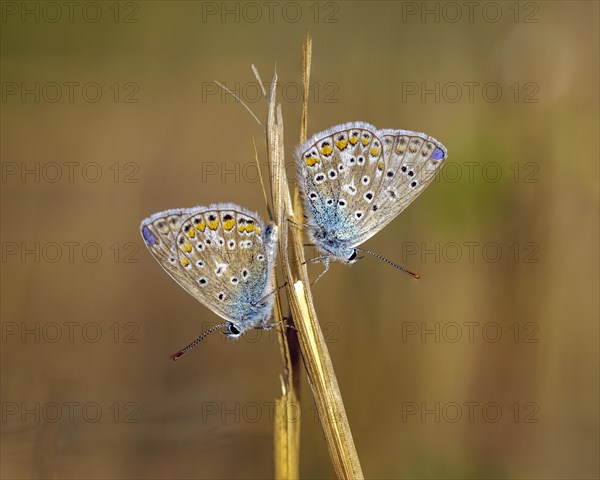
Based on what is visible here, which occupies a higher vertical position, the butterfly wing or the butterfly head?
the butterfly wing

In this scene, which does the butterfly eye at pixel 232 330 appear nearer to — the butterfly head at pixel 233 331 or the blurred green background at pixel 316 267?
the butterfly head at pixel 233 331

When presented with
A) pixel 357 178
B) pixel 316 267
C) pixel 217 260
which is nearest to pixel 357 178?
pixel 357 178

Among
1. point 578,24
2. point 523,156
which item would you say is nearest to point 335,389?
point 523,156

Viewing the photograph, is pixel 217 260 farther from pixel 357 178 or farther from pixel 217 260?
pixel 357 178

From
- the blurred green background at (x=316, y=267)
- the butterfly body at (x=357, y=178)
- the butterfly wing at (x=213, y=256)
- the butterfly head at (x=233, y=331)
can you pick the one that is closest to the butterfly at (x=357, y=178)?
the butterfly body at (x=357, y=178)

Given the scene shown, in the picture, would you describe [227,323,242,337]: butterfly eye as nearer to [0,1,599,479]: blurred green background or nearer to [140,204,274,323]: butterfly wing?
[140,204,274,323]: butterfly wing

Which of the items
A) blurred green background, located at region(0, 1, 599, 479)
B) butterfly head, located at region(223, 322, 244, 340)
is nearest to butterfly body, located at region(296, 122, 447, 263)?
butterfly head, located at region(223, 322, 244, 340)
